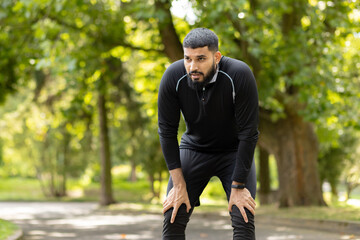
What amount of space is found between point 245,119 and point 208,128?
30cm

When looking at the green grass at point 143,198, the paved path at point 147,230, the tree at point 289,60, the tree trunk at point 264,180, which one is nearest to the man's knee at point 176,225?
the paved path at point 147,230

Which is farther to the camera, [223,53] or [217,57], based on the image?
[223,53]

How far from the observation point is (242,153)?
11.7 feet

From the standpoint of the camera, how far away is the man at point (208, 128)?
3.54 m

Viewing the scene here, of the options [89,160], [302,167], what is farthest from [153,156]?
[302,167]

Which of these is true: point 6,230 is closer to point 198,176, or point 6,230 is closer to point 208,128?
point 198,176

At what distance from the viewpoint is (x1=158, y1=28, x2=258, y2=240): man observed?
3.54 metres

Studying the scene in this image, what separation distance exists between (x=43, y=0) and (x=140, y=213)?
25.1ft

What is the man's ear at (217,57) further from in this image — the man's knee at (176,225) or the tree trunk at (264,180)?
the tree trunk at (264,180)

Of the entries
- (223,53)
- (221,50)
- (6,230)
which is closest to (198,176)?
(6,230)

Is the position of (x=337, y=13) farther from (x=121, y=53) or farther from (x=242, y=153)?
(x=242, y=153)

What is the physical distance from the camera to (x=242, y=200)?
3611 millimetres

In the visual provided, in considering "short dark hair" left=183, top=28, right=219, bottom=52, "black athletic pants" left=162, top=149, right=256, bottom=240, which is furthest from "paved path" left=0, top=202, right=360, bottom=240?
"short dark hair" left=183, top=28, right=219, bottom=52

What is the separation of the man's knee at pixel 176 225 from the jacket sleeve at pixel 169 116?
31 centimetres
